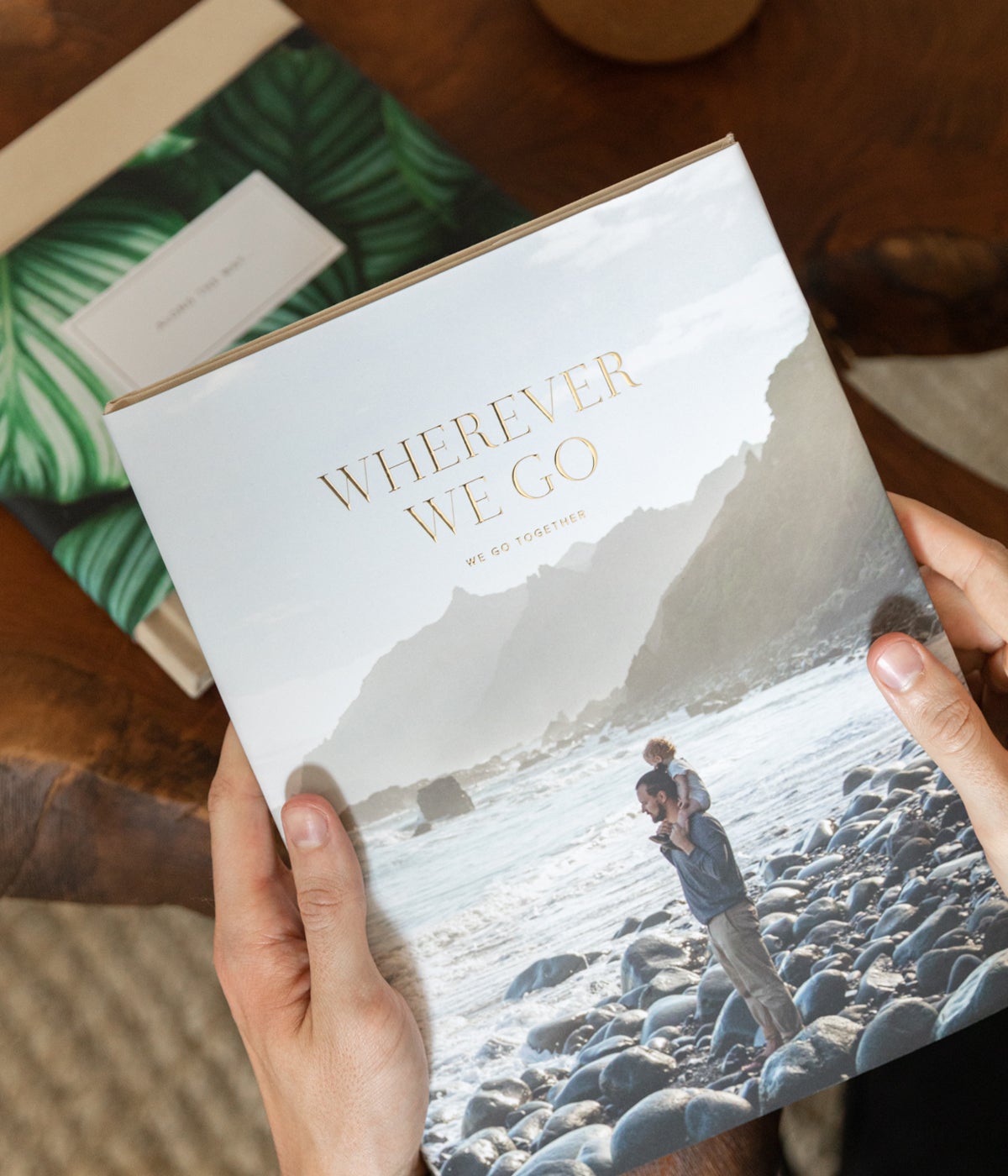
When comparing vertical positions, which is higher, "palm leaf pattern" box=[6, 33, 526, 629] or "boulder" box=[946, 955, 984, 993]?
"palm leaf pattern" box=[6, 33, 526, 629]

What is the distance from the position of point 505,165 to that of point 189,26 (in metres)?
0.26

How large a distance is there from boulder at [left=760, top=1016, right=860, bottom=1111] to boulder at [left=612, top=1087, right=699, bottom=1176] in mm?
41

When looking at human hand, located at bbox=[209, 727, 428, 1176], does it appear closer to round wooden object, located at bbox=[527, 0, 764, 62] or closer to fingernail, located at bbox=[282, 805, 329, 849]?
fingernail, located at bbox=[282, 805, 329, 849]

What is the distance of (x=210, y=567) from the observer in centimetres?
41

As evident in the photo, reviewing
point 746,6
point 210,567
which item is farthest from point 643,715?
point 746,6

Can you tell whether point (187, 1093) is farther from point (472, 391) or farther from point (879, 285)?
point (879, 285)

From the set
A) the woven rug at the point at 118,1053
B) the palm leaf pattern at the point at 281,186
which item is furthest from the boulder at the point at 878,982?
the palm leaf pattern at the point at 281,186

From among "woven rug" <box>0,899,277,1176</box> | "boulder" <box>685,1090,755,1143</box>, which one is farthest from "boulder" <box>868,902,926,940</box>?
"woven rug" <box>0,899,277,1176</box>

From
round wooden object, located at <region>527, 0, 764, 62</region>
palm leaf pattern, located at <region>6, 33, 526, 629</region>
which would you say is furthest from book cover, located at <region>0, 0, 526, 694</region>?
round wooden object, located at <region>527, 0, 764, 62</region>

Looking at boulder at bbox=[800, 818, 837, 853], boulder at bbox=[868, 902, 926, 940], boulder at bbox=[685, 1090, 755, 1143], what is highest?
boulder at bbox=[800, 818, 837, 853]

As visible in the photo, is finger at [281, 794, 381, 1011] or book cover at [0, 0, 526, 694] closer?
finger at [281, 794, 381, 1011]

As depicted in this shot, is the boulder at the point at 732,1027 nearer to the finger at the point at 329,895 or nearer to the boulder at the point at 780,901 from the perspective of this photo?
the boulder at the point at 780,901

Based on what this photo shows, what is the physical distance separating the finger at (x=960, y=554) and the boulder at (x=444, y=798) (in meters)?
0.32

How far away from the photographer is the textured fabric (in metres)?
0.42
